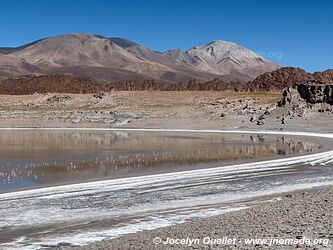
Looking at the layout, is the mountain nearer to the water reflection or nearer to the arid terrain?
the arid terrain

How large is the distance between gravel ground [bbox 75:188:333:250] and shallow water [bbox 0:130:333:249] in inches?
42.5

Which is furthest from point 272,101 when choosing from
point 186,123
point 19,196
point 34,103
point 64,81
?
point 64,81

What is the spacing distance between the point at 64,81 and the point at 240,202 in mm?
126652

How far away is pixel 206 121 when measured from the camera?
6041cm

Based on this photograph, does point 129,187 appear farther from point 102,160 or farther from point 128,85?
point 128,85

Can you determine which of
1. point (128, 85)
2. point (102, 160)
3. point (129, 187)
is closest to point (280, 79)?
point (128, 85)

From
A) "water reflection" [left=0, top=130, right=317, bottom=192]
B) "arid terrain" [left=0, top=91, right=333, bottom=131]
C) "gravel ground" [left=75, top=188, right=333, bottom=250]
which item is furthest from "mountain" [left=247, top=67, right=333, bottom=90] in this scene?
"gravel ground" [left=75, top=188, right=333, bottom=250]

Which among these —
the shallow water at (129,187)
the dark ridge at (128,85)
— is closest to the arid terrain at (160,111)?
the shallow water at (129,187)

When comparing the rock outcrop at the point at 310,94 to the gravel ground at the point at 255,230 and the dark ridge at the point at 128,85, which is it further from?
the gravel ground at the point at 255,230

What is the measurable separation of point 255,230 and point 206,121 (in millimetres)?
51085

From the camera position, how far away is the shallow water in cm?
1152

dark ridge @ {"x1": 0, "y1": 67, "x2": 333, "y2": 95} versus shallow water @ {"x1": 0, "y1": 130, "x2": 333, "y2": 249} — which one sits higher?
dark ridge @ {"x1": 0, "y1": 67, "x2": 333, "y2": 95}

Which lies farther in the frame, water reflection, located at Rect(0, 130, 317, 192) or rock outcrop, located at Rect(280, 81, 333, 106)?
rock outcrop, located at Rect(280, 81, 333, 106)

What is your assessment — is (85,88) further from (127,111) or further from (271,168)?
(271,168)
